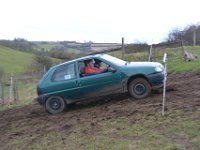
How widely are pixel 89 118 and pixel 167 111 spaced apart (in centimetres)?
207

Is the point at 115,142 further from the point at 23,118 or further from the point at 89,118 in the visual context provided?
the point at 23,118

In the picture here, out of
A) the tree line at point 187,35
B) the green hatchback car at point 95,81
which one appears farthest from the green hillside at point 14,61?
the green hatchback car at point 95,81

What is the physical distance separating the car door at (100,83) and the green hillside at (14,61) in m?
54.3

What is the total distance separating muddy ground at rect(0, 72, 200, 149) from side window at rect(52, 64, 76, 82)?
101 cm

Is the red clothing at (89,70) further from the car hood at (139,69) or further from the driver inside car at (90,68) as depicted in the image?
the car hood at (139,69)

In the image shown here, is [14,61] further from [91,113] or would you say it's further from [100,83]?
[91,113]

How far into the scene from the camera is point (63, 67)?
1453 cm

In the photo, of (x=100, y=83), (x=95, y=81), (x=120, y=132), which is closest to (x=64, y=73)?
(x=95, y=81)

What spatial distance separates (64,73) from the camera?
1443cm

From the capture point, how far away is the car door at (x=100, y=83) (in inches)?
541

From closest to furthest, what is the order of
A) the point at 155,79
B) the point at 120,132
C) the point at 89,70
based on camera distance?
1. the point at 120,132
2. the point at 155,79
3. the point at 89,70

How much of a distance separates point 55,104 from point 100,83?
1569mm

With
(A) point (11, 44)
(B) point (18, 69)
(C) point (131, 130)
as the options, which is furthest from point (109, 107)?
(A) point (11, 44)

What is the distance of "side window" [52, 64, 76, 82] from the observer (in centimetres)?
1430
